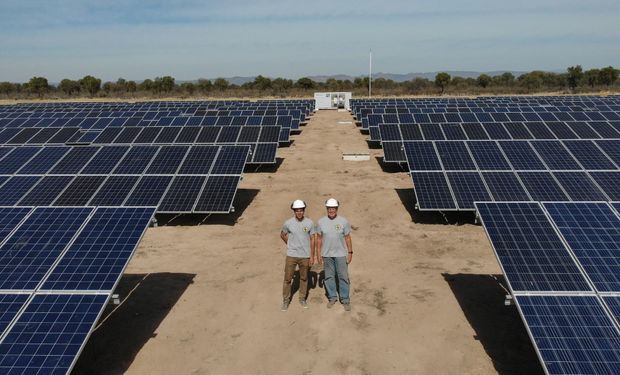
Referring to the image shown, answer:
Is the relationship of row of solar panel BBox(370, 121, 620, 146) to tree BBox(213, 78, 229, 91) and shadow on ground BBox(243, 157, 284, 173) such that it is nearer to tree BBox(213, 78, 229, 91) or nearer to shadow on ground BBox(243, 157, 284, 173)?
shadow on ground BBox(243, 157, 284, 173)

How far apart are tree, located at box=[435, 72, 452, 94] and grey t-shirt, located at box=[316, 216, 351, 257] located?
9413 centimetres

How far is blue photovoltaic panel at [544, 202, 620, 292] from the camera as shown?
6785mm

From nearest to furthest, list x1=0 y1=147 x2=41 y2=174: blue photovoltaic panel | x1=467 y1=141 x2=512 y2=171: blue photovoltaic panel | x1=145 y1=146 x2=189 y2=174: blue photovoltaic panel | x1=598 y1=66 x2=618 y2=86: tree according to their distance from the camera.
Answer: x1=467 y1=141 x2=512 y2=171: blue photovoltaic panel, x1=0 y1=147 x2=41 y2=174: blue photovoltaic panel, x1=145 y1=146 x2=189 y2=174: blue photovoltaic panel, x1=598 y1=66 x2=618 y2=86: tree

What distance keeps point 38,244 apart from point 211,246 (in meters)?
5.28

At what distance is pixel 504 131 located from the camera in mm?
21453

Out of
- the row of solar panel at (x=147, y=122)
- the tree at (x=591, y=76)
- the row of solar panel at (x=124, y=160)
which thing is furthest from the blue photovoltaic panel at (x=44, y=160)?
the tree at (x=591, y=76)

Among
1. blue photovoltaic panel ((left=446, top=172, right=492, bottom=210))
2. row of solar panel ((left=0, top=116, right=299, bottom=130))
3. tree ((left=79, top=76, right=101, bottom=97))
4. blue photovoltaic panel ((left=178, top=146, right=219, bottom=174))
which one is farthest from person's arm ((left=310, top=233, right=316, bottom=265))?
tree ((left=79, top=76, right=101, bottom=97))

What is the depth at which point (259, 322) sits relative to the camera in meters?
8.48

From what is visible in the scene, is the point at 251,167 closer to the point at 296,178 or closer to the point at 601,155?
the point at 296,178

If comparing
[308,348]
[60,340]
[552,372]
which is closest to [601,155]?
[552,372]

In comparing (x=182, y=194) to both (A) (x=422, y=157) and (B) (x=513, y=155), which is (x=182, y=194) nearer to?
(A) (x=422, y=157)

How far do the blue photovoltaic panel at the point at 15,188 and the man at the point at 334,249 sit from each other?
10.4m

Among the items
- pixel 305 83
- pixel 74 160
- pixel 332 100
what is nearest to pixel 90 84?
pixel 305 83

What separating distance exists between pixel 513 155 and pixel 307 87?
89.9 metres
